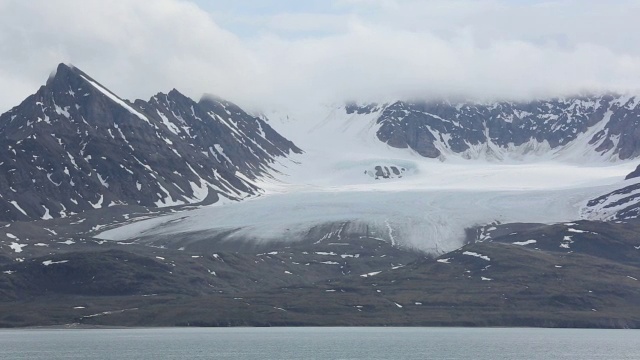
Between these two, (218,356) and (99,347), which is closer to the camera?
(218,356)

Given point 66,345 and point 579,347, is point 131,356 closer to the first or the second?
point 66,345

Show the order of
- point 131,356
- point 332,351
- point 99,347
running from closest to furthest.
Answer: point 131,356 < point 332,351 < point 99,347

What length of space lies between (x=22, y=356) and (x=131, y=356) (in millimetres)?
13752

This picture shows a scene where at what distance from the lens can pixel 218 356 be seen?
6575 inches

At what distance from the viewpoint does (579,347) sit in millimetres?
189375

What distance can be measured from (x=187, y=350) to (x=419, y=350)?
104 feet

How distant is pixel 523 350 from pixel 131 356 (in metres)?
53.7

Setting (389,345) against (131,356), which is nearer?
(131,356)

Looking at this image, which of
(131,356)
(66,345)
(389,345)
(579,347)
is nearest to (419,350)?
(389,345)

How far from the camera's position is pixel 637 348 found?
186 metres

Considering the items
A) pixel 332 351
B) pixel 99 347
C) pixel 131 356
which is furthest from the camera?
pixel 99 347

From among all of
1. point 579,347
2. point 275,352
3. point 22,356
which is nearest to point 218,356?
point 275,352

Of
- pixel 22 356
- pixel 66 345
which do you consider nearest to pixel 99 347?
pixel 66 345

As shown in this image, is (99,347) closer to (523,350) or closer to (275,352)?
(275,352)
